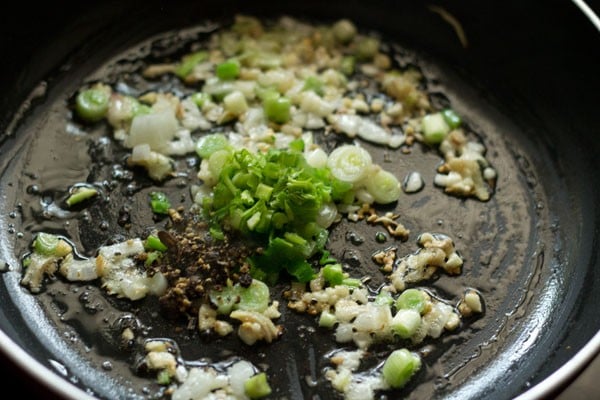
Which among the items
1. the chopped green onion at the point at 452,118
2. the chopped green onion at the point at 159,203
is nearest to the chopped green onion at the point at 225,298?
the chopped green onion at the point at 159,203

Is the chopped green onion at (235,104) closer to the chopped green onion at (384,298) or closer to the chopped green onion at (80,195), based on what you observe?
the chopped green onion at (80,195)

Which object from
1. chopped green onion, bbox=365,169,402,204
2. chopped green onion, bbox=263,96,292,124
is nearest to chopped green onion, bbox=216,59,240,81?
chopped green onion, bbox=263,96,292,124

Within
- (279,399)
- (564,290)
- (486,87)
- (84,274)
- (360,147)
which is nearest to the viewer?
(279,399)

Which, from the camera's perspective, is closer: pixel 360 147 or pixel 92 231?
pixel 92 231

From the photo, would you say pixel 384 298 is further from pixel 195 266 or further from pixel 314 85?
pixel 314 85

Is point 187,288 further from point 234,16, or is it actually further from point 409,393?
point 234,16

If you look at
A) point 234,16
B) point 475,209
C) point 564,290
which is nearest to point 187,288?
point 475,209

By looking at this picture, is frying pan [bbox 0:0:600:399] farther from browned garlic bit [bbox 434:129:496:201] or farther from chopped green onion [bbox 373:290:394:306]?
chopped green onion [bbox 373:290:394:306]
